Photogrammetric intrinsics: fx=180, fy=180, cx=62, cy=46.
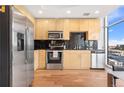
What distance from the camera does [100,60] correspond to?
764cm

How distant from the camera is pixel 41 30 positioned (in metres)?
7.88

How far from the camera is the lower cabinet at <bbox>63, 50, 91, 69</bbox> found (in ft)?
25.1

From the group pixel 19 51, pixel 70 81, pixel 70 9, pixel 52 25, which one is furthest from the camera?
pixel 52 25

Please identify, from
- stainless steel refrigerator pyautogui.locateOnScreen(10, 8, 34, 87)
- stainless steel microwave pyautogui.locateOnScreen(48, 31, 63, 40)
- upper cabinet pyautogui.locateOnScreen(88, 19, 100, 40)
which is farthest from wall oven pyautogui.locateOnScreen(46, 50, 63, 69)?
stainless steel refrigerator pyautogui.locateOnScreen(10, 8, 34, 87)

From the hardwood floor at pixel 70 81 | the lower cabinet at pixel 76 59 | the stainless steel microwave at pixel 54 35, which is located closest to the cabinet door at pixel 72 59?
the lower cabinet at pixel 76 59

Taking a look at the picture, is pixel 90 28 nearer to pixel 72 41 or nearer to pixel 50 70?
pixel 72 41

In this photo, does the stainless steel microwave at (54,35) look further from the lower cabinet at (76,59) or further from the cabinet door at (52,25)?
the lower cabinet at (76,59)

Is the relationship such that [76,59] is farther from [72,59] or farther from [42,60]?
[42,60]

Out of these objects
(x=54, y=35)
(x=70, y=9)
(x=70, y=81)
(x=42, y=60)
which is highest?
(x=70, y=9)

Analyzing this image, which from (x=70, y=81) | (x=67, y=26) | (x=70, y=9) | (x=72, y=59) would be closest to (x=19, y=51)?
(x=70, y=81)

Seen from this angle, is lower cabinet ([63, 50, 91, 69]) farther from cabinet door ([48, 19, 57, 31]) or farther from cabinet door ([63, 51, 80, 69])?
cabinet door ([48, 19, 57, 31])

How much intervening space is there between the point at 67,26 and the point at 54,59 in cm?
155
